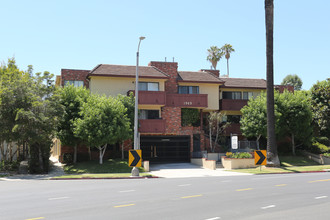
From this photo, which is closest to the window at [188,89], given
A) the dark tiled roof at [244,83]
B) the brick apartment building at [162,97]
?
the brick apartment building at [162,97]

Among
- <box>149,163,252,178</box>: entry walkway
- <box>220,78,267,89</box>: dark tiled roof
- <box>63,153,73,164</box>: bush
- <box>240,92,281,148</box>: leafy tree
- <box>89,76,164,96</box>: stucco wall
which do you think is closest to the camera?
<box>149,163,252,178</box>: entry walkway

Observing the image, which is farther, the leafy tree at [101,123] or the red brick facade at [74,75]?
the red brick facade at [74,75]

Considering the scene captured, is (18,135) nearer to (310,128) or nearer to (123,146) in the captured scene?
(123,146)

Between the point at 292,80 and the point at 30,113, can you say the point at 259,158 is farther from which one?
the point at 292,80

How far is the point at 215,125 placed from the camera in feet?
141

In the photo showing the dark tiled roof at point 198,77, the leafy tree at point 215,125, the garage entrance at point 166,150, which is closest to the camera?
the leafy tree at point 215,125

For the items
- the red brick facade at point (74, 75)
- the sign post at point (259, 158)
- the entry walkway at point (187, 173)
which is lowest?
the entry walkway at point (187, 173)

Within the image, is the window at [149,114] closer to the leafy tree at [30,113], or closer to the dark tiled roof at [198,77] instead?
the dark tiled roof at [198,77]

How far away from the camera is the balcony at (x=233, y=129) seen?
4306 cm

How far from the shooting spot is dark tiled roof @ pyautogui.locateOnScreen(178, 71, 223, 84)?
4188 centimetres

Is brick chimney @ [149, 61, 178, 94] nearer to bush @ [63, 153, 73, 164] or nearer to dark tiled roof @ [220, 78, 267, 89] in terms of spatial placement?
dark tiled roof @ [220, 78, 267, 89]

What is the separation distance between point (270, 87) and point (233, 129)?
13.0 m

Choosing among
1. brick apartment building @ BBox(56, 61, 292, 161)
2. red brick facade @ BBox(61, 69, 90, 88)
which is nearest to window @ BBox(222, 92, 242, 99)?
brick apartment building @ BBox(56, 61, 292, 161)

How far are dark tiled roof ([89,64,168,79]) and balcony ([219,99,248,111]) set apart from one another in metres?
8.37
